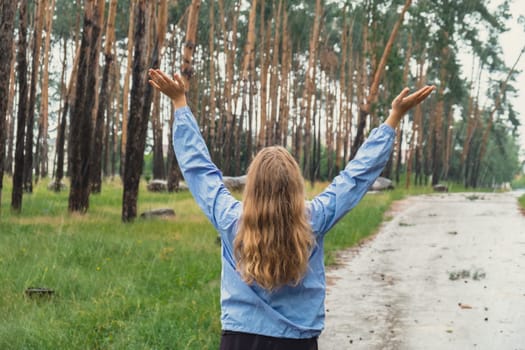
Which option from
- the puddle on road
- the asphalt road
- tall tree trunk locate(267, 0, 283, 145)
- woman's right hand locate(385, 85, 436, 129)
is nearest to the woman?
woman's right hand locate(385, 85, 436, 129)

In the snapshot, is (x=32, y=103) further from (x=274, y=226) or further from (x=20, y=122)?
(x=274, y=226)

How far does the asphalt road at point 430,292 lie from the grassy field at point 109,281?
1.09 m

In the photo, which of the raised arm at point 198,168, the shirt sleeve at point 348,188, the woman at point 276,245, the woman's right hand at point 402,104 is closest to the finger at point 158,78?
the raised arm at point 198,168

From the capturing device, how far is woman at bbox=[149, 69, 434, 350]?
2893 mm

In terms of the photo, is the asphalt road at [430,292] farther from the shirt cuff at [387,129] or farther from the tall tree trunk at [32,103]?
the tall tree trunk at [32,103]

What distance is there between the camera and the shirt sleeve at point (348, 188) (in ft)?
9.89

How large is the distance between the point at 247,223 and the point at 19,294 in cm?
550

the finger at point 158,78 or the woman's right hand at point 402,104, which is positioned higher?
the finger at point 158,78

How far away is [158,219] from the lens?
16266mm

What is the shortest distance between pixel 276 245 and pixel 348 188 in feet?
1.22

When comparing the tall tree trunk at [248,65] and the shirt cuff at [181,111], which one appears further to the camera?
the tall tree trunk at [248,65]

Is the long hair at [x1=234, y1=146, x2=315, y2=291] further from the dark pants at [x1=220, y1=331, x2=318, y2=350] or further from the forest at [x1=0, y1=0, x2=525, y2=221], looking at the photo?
the forest at [x1=0, y1=0, x2=525, y2=221]

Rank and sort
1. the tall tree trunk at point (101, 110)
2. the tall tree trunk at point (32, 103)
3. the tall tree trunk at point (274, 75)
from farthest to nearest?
the tall tree trunk at point (274, 75)
the tall tree trunk at point (101, 110)
the tall tree trunk at point (32, 103)

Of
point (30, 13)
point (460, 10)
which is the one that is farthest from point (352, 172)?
point (460, 10)
